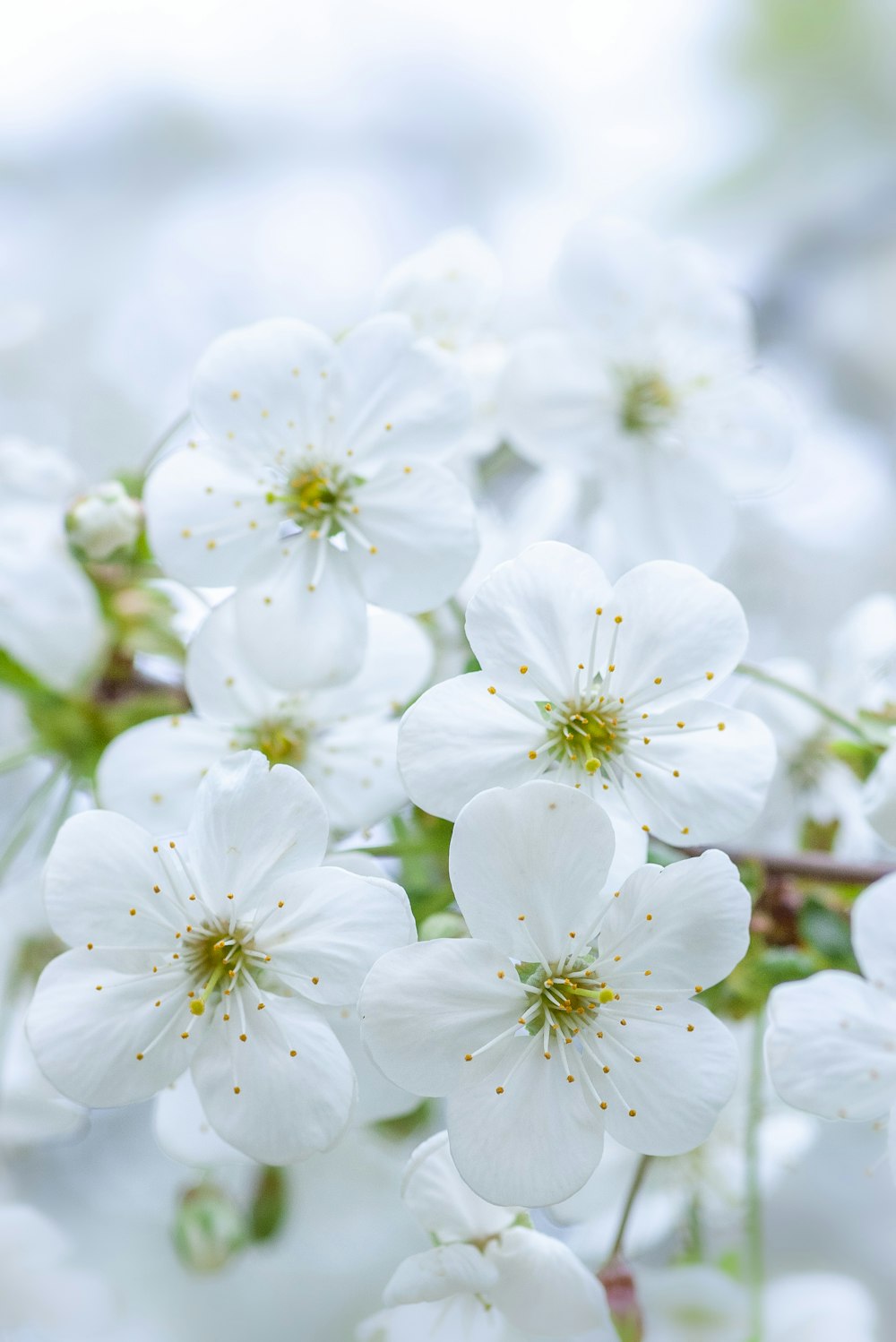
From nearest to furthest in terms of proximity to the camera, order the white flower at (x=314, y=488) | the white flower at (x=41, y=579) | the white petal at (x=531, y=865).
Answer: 1. the white petal at (x=531, y=865)
2. the white flower at (x=314, y=488)
3. the white flower at (x=41, y=579)

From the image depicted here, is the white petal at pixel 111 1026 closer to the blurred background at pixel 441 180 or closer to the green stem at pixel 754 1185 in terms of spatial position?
the green stem at pixel 754 1185

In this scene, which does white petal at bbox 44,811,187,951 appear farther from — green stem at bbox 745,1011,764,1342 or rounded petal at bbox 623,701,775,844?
green stem at bbox 745,1011,764,1342

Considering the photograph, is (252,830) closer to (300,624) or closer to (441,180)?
(300,624)

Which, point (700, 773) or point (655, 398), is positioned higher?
point (655, 398)

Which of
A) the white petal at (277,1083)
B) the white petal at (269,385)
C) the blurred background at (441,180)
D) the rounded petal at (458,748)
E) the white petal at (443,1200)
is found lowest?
the white petal at (443,1200)

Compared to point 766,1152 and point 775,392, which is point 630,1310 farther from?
point 775,392

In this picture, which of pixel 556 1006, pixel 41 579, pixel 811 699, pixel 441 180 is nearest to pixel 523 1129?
pixel 556 1006

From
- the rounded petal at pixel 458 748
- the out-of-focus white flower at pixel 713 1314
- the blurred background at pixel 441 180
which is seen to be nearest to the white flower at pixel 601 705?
the rounded petal at pixel 458 748
